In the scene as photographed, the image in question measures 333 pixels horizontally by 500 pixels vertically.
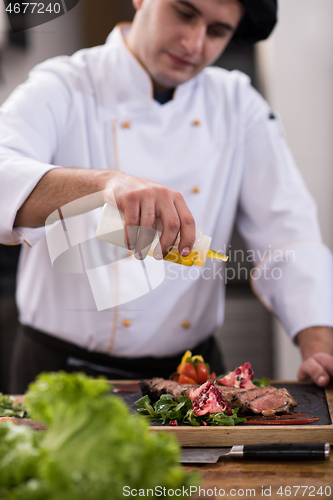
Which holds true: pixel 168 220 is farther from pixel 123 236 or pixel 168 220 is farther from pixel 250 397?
pixel 250 397

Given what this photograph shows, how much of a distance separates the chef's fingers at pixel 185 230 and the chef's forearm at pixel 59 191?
147 mm

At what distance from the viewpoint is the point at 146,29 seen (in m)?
1.21

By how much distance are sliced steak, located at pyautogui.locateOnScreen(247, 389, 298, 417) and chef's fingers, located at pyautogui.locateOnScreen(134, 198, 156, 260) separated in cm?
34

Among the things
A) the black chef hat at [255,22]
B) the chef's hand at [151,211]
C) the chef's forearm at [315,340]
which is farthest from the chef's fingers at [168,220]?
the black chef hat at [255,22]

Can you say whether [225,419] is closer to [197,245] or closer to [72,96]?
[197,245]

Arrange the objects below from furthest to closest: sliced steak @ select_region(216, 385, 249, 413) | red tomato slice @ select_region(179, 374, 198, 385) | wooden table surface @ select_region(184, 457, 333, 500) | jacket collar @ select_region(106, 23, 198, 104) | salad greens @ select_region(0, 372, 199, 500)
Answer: jacket collar @ select_region(106, 23, 198, 104), red tomato slice @ select_region(179, 374, 198, 385), sliced steak @ select_region(216, 385, 249, 413), wooden table surface @ select_region(184, 457, 333, 500), salad greens @ select_region(0, 372, 199, 500)

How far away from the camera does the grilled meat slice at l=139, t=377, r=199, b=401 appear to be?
3.01 feet

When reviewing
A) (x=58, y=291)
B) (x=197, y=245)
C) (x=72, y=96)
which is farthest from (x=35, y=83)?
(x=197, y=245)

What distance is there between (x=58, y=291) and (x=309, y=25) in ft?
5.78

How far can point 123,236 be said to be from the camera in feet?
2.59

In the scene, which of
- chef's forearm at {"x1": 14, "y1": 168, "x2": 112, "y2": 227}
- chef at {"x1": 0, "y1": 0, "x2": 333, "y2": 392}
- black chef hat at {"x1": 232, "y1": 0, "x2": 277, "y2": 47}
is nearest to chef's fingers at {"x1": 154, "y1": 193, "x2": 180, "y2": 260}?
chef's forearm at {"x1": 14, "y1": 168, "x2": 112, "y2": 227}

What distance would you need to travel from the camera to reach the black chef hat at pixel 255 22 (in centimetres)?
121

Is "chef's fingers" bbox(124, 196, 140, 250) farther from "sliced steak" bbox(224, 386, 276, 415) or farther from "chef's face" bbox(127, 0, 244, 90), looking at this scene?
"chef's face" bbox(127, 0, 244, 90)

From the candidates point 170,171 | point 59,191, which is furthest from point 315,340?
point 59,191
